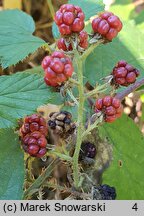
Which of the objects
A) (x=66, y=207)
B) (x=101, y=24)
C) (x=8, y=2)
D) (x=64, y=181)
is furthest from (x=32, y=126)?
(x=8, y=2)

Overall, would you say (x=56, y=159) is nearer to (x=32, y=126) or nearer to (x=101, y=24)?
(x=32, y=126)

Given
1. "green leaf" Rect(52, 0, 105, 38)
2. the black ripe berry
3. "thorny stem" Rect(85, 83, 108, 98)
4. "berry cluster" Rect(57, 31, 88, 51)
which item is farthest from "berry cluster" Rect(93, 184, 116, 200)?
"green leaf" Rect(52, 0, 105, 38)

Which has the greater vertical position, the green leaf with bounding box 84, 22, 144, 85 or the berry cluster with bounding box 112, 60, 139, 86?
A: the green leaf with bounding box 84, 22, 144, 85

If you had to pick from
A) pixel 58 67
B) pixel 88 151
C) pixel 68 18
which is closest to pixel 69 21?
pixel 68 18

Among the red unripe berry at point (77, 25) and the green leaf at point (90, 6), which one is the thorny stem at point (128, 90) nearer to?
the green leaf at point (90, 6)

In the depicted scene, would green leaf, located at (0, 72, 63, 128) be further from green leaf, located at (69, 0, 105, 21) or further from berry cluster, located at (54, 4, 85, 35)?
green leaf, located at (69, 0, 105, 21)

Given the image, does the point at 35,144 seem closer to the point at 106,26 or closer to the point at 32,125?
the point at 32,125
